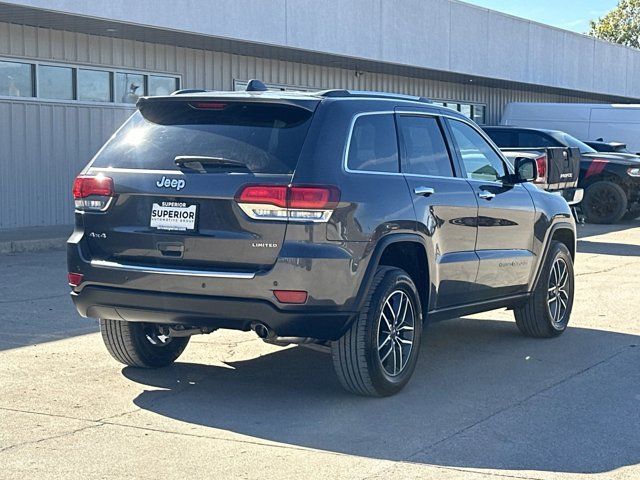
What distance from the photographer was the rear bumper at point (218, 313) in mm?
5973

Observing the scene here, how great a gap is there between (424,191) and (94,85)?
40.7 feet

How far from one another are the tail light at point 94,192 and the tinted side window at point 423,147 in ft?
6.12

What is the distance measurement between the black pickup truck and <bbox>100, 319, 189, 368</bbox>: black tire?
14.4m

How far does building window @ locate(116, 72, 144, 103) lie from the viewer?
1873 centimetres

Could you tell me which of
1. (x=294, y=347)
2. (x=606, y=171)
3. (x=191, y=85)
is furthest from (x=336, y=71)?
(x=294, y=347)

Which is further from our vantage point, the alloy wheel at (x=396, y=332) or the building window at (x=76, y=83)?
the building window at (x=76, y=83)

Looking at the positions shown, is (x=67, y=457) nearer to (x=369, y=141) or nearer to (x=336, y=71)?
(x=369, y=141)

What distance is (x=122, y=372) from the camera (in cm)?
718

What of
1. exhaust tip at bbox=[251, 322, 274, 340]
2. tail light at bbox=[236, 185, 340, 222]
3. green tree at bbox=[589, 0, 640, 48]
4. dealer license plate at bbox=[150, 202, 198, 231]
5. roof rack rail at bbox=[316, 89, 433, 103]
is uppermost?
green tree at bbox=[589, 0, 640, 48]

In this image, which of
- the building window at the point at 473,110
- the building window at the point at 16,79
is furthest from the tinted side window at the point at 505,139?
the building window at the point at 473,110

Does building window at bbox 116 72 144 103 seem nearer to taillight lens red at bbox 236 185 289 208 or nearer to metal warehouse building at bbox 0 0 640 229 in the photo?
metal warehouse building at bbox 0 0 640 229

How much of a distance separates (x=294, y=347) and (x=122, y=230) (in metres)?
2.28

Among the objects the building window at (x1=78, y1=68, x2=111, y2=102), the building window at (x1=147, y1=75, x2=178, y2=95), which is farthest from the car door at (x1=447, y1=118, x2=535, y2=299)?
the building window at (x1=147, y1=75, x2=178, y2=95)

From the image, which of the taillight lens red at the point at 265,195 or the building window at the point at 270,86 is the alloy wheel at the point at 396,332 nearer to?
the taillight lens red at the point at 265,195
